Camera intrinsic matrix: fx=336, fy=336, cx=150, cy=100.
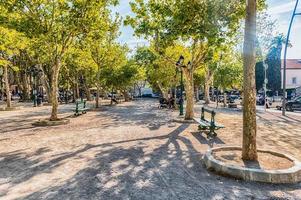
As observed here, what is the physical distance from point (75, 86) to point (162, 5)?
3515 cm

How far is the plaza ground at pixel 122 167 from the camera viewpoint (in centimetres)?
624

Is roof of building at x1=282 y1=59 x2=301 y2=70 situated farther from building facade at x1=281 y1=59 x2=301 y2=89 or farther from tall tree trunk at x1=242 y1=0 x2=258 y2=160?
tall tree trunk at x1=242 y1=0 x2=258 y2=160

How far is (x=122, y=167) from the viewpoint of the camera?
7.94 meters

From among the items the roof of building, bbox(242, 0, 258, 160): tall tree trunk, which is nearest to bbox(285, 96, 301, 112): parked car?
bbox(242, 0, 258, 160): tall tree trunk

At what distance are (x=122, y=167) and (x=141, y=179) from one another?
105 centimetres

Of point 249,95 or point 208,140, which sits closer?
point 249,95

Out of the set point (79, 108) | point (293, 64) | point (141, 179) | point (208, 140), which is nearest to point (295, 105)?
point (79, 108)

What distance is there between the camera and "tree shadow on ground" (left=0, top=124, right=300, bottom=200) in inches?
242

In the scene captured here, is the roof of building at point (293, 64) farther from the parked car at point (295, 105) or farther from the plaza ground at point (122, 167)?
the plaza ground at point (122, 167)

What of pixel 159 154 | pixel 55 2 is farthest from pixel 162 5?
pixel 159 154

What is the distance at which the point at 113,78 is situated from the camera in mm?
39375

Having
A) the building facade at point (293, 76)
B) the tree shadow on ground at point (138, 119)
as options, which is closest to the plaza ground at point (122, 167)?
the tree shadow on ground at point (138, 119)

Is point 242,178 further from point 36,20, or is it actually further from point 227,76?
point 227,76

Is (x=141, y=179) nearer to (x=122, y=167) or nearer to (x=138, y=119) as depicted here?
(x=122, y=167)
